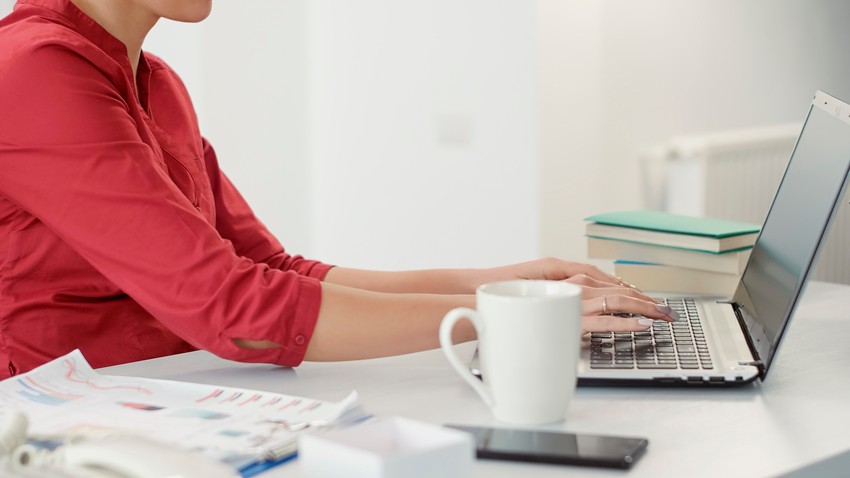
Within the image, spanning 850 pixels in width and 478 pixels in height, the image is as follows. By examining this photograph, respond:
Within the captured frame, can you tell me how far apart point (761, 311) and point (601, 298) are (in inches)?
7.0

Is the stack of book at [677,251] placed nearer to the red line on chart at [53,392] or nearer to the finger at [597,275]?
the finger at [597,275]

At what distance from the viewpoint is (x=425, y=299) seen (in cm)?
108

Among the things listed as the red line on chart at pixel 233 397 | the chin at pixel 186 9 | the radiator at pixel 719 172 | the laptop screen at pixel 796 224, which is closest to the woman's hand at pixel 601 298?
the laptop screen at pixel 796 224

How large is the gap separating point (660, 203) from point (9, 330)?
2.33 m

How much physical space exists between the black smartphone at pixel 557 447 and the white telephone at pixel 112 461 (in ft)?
0.69

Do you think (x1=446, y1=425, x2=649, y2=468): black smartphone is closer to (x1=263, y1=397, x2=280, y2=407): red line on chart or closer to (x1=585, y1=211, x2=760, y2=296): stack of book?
(x1=263, y1=397, x2=280, y2=407): red line on chart

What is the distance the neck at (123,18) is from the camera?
123cm

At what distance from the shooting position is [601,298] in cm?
108

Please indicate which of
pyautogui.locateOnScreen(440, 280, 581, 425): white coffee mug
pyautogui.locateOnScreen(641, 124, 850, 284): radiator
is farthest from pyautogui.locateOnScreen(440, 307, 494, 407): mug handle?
pyautogui.locateOnScreen(641, 124, 850, 284): radiator

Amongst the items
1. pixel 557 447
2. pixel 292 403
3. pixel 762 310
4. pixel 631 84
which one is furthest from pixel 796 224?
pixel 631 84

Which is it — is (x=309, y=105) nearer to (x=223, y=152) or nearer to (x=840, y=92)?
(x=223, y=152)

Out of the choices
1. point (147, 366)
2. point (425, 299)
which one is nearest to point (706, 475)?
point (425, 299)

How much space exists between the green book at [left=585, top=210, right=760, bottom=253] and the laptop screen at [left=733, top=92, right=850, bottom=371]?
0.35 ft

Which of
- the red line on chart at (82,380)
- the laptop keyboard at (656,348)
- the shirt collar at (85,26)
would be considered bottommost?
the laptop keyboard at (656,348)
